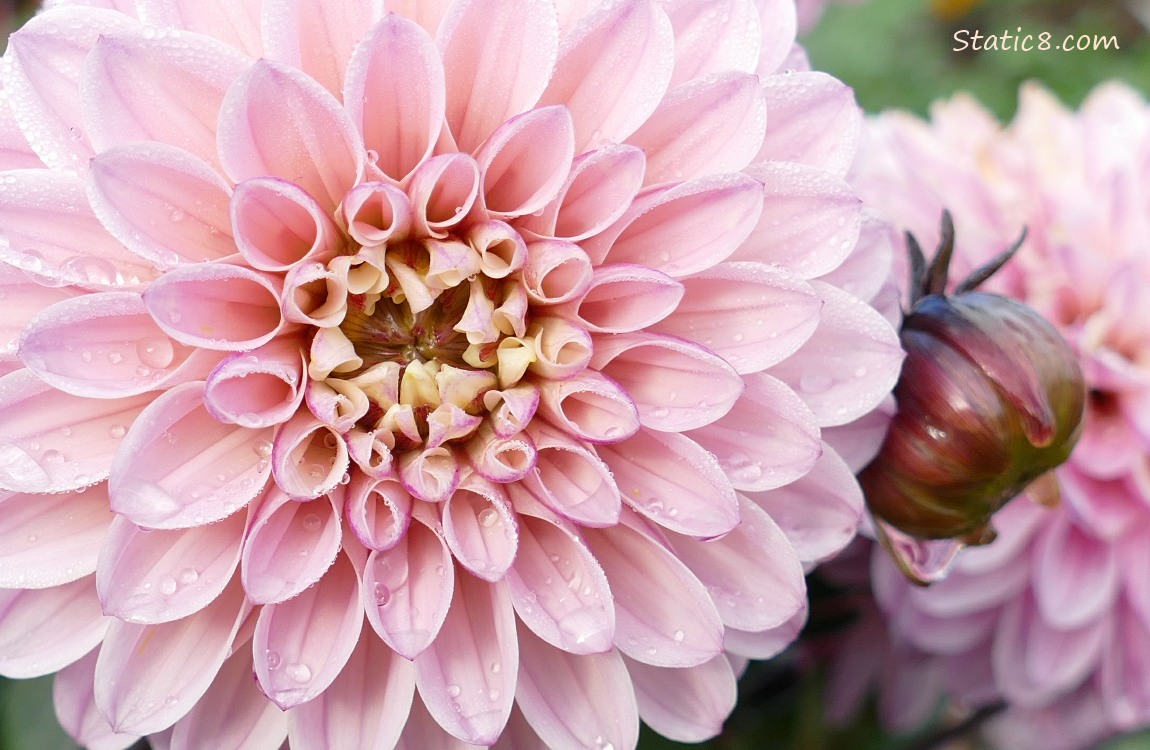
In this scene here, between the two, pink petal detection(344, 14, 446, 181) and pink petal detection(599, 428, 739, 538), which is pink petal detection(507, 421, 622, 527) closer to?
pink petal detection(599, 428, 739, 538)

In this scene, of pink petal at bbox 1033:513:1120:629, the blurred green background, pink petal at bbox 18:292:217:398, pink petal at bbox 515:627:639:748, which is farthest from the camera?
the blurred green background

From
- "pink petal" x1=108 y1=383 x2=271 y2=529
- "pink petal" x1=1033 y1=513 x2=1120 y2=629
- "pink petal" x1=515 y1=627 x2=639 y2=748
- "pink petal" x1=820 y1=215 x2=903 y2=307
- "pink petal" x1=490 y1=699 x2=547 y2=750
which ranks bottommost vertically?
"pink petal" x1=1033 y1=513 x2=1120 y2=629

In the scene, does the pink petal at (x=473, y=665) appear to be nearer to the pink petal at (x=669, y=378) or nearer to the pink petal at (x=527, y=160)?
the pink petal at (x=669, y=378)

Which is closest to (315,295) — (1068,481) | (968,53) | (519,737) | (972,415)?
(519,737)

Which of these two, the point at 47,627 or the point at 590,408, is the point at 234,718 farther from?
the point at 590,408

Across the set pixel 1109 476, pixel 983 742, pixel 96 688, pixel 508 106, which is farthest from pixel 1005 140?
pixel 96 688

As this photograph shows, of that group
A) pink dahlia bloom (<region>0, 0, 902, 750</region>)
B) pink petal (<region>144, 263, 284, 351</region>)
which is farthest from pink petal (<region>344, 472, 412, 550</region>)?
pink petal (<region>144, 263, 284, 351</region>)

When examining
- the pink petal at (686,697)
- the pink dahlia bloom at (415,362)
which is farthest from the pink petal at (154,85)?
the pink petal at (686,697)
